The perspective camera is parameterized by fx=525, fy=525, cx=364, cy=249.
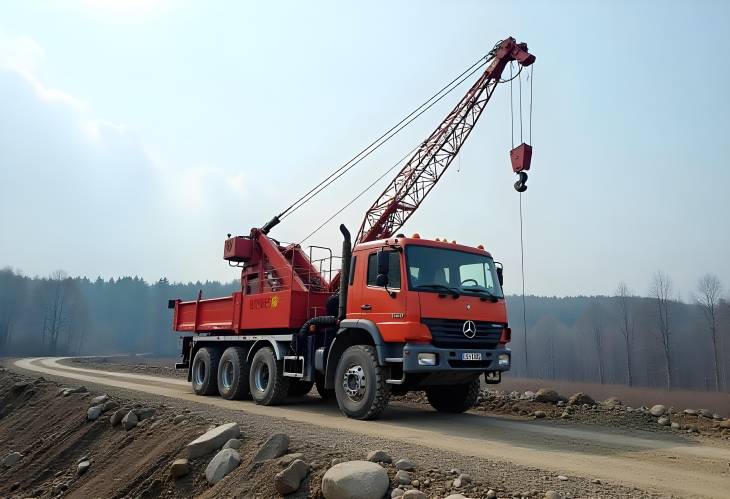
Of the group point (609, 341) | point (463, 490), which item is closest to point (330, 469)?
point (463, 490)

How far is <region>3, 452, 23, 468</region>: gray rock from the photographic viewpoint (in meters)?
10.7

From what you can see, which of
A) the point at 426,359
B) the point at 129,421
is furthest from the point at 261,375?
the point at 426,359

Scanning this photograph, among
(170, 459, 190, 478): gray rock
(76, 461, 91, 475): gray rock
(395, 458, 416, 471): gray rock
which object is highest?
(395, 458, 416, 471): gray rock

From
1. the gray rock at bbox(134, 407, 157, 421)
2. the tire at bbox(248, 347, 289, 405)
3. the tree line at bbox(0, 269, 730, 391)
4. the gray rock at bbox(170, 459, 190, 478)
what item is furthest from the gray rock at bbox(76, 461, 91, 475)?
the tree line at bbox(0, 269, 730, 391)

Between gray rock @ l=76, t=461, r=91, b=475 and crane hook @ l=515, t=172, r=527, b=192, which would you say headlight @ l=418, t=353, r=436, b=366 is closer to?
gray rock @ l=76, t=461, r=91, b=475

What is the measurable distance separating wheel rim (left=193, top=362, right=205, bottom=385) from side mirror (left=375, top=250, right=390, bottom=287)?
26.5 feet

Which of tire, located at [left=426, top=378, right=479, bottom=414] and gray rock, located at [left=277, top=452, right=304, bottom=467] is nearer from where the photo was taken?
gray rock, located at [left=277, top=452, right=304, bottom=467]

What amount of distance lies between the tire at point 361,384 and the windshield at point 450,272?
1617mm

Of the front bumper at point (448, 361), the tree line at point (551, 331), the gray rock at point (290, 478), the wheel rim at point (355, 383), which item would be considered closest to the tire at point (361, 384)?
the wheel rim at point (355, 383)

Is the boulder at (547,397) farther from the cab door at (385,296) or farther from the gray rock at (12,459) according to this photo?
the gray rock at (12,459)

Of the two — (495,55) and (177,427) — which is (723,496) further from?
(495,55)

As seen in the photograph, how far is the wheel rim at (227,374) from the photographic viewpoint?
14.1 metres

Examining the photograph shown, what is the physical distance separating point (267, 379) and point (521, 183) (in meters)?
9.75

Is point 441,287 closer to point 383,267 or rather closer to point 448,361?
point 383,267
